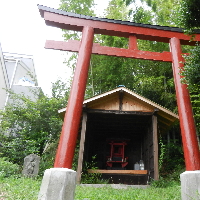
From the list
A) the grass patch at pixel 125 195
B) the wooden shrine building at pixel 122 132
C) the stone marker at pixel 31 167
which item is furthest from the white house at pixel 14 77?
the grass patch at pixel 125 195

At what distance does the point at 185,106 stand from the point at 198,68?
0.97 metres

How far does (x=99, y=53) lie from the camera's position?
18.7 ft

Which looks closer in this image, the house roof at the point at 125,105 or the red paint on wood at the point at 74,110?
the red paint on wood at the point at 74,110

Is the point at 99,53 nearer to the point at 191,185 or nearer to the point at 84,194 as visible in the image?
the point at 84,194

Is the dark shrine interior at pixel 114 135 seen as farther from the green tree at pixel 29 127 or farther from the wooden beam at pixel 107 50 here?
the wooden beam at pixel 107 50

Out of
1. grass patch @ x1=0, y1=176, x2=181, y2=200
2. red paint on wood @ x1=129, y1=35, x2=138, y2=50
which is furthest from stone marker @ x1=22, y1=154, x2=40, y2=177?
red paint on wood @ x1=129, y1=35, x2=138, y2=50

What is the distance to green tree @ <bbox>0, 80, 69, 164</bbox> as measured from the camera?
34.5 feet

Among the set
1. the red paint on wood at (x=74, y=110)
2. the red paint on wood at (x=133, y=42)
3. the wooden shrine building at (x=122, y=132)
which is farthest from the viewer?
the wooden shrine building at (x=122, y=132)

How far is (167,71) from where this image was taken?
44.6 feet

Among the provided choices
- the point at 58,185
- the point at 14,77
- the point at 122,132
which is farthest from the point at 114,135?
the point at 14,77

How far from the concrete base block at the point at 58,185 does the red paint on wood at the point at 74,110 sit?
232mm

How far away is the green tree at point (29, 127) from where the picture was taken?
10516mm

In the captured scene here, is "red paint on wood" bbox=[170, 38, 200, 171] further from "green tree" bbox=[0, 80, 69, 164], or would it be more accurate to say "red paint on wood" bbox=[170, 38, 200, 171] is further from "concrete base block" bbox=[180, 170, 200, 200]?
"green tree" bbox=[0, 80, 69, 164]

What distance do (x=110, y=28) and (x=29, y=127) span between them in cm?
839
